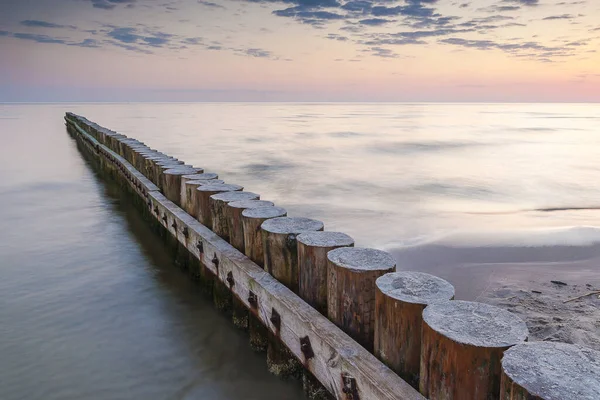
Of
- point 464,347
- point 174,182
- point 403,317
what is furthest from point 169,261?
point 464,347

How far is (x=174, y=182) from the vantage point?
483cm

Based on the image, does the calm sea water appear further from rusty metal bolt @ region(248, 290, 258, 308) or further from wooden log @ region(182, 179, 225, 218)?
wooden log @ region(182, 179, 225, 218)

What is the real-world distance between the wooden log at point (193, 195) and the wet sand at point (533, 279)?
2.87m

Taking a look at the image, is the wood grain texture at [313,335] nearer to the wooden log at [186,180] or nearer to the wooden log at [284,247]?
the wooden log at [284,247]

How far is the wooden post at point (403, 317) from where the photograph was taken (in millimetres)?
1825

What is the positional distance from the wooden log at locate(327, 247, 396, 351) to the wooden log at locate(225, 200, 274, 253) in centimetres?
115

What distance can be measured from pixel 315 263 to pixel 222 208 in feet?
4.51

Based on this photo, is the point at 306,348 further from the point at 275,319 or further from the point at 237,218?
the point at 237,218

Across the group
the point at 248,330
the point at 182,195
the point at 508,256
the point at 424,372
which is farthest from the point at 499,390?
the point at 508,256

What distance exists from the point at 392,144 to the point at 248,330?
71.7 ft

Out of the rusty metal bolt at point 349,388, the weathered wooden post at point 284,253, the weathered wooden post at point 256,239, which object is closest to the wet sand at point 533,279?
the weathered wooden post at point 284,253

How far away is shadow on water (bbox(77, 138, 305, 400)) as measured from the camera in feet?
10.1

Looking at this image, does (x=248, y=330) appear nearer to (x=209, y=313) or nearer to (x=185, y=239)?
(x=209, y=313)

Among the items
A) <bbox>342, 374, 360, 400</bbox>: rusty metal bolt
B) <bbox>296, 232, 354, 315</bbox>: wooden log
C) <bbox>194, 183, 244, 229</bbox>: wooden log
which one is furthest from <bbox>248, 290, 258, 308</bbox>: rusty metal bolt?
<bbox>194, 183, 244, 229</bbox>: wooden log
